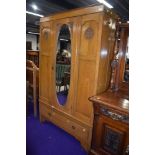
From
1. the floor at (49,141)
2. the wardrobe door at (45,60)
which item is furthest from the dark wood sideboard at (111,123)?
the wardrobe door at (45,60)

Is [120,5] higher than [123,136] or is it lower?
higher

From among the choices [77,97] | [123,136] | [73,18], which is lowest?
[123,136]

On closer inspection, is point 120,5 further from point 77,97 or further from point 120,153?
point 120,153

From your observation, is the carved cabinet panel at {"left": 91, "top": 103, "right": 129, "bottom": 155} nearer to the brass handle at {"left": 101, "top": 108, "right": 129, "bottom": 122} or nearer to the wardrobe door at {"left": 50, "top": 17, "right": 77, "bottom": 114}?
the brass handle at {"left": 101, "top": 108, "right": 129, "bottom": 122}

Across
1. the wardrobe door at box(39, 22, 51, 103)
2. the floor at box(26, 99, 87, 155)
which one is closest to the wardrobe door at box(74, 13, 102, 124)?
the floor at box(26, 99, 87, 155)

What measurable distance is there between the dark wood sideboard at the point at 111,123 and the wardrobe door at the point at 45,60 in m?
1.09

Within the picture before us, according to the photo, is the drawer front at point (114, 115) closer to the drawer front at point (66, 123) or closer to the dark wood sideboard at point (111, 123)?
the dark wood sideboard at point (111, 123)

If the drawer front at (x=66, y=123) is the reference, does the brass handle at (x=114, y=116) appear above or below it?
above

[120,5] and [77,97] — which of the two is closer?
[77,97]

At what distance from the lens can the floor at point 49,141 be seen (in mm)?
2039
